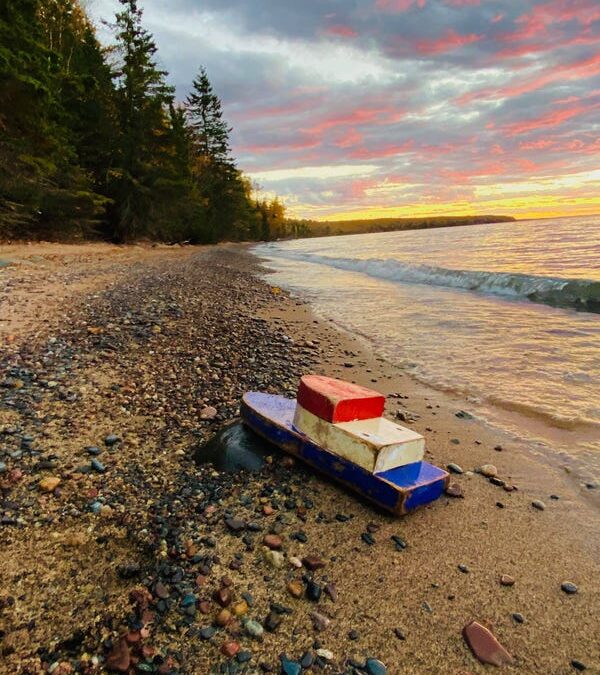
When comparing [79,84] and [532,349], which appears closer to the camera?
[532,349]

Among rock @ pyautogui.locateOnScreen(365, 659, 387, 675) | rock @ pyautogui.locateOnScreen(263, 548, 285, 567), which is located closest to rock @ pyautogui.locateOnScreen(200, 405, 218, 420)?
rock @ pyautogui.locateOnScreen(263, 548, 285, 567)

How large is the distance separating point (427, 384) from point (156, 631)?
482cm

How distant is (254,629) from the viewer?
2.10 meters

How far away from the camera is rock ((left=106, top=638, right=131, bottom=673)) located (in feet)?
6.01

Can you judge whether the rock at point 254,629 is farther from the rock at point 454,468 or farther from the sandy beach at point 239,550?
the rock at point 454,468

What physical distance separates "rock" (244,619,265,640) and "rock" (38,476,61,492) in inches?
68.2


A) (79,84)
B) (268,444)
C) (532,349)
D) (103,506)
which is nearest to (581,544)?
(268,444)

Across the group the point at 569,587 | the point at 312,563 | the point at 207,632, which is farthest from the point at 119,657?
the point at 569,587

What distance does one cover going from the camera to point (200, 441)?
3.81 meters

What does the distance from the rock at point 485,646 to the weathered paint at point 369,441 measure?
1005 mm

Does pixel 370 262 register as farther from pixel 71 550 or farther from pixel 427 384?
pixel 71 550

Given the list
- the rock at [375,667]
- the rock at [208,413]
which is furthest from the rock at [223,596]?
the rock at [208,413]

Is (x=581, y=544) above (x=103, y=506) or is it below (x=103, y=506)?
below

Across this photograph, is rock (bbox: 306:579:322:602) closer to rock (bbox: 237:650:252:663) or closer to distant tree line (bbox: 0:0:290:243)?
rock (bbox: 237:650:252:663)
